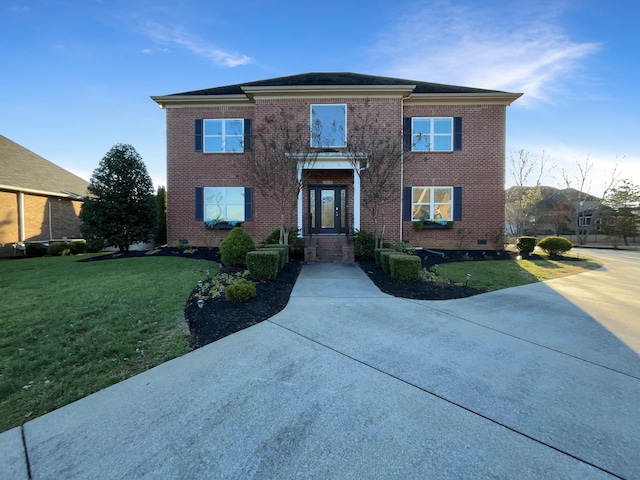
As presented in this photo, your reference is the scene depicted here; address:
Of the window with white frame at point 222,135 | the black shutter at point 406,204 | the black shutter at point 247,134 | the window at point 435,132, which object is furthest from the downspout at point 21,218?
the window at point 435,132

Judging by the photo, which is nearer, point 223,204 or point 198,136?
point 198,136

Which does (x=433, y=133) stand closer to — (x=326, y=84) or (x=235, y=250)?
(x=326, y=84)

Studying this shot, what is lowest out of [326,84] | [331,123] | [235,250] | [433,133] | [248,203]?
[235,250]

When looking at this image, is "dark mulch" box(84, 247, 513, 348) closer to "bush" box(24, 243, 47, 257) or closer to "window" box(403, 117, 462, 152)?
"window" box(403, 117, 462, 152)

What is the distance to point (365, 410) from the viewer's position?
2.34 meters

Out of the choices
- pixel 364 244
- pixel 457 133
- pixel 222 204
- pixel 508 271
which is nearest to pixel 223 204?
pixel 222 204

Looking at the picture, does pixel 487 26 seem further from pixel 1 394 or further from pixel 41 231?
pixel 41 231

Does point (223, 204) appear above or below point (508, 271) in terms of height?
above

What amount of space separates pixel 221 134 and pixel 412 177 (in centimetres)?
863

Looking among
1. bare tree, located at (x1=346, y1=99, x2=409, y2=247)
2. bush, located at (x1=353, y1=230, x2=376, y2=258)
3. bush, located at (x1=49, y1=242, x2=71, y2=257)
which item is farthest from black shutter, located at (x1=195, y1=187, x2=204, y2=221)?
bush, located at (x1=353, y1=230, x2=376, y2=258)

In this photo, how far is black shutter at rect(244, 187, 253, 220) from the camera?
1259cm

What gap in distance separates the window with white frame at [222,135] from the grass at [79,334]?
23.9 ft

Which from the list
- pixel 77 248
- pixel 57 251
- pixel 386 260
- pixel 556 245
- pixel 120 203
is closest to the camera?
pixel 386 260

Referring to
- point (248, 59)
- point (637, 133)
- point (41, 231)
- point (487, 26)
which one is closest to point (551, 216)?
point (637, 133)
